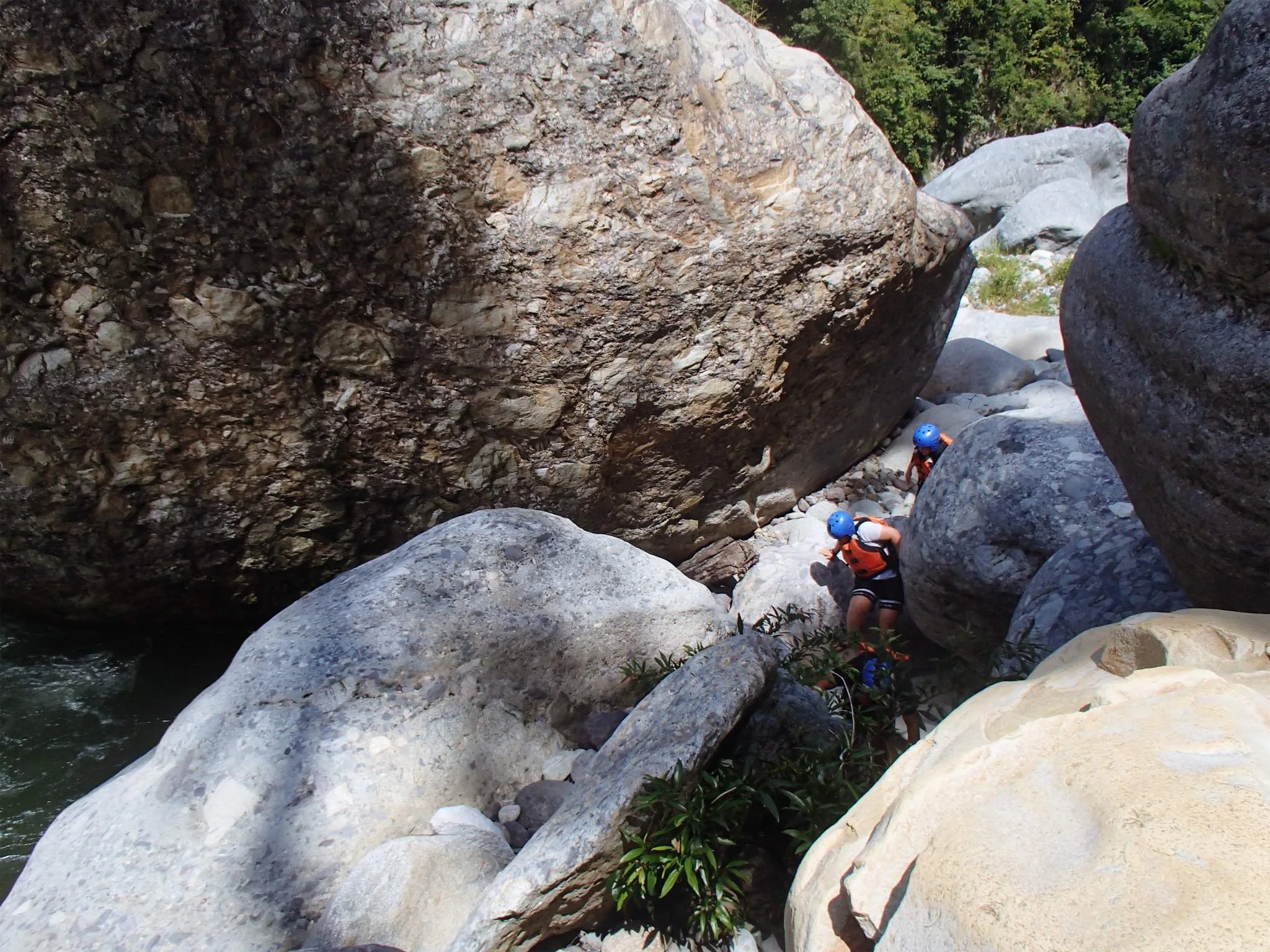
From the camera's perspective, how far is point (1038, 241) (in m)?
8.21

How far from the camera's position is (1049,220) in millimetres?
8188

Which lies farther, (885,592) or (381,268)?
(885,592)

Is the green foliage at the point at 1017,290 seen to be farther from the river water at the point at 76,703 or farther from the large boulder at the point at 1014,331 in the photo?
the river water at the point at 76,703

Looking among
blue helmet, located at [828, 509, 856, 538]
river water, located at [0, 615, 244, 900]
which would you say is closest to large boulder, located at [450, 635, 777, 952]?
blue helmet, located at [828, 509, 856, 538]

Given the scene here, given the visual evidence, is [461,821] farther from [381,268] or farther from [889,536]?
[889,536]

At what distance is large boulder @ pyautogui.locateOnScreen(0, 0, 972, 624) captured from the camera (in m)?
3.06

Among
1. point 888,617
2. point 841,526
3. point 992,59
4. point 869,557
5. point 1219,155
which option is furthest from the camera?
point 992,59

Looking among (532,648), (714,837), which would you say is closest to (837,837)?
(714,837)

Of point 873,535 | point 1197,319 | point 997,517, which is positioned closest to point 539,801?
point 997,517

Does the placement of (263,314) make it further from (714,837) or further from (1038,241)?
(1038,241)

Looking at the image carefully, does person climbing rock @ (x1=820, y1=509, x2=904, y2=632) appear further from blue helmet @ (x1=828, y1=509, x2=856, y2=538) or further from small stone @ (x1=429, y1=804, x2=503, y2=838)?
small stone @ (x1=429, y1=804, x2=503, y2=838)

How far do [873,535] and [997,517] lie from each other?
854 mm

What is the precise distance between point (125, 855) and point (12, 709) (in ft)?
6.70

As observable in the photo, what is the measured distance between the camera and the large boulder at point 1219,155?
5.13 feet
